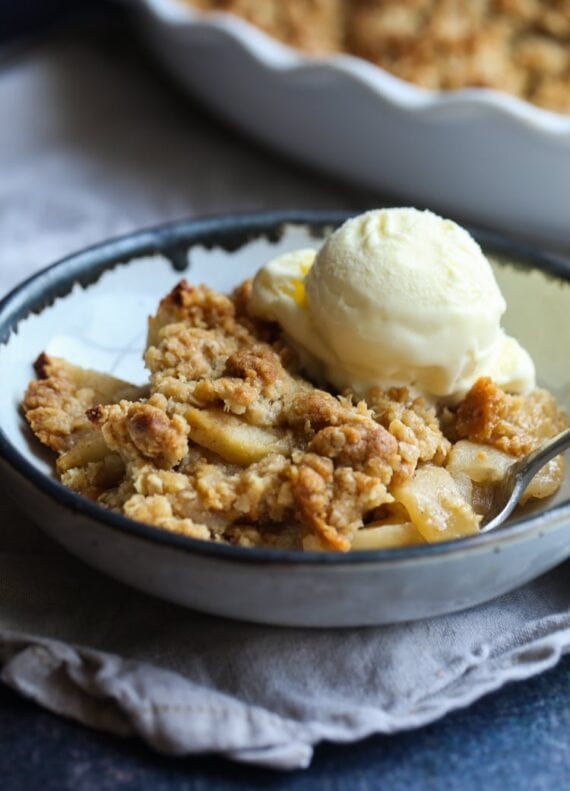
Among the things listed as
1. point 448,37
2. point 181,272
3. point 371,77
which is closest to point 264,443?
point 181,272

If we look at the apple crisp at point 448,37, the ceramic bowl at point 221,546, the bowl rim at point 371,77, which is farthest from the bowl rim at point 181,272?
the apple crisp at point 448,37

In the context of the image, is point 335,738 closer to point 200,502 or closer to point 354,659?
point 354,659

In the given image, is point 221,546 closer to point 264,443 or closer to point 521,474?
point 264,443

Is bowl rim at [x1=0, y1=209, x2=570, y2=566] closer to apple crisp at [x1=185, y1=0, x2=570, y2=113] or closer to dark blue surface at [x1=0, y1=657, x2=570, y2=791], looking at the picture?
dark blue surface at [x1=0, y1=657, x2=570, y2=791]

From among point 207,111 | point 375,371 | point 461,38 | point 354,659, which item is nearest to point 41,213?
point 207,111

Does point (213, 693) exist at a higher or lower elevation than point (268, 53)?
lower

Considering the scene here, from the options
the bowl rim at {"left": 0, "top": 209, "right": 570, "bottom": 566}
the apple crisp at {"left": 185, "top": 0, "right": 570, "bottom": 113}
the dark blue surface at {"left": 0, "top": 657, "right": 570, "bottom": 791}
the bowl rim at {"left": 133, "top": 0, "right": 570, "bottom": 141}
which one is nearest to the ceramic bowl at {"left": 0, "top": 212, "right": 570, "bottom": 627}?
the bowl rim at {"left": 0, "top": 209, "right": 570, "bottom": 566}
